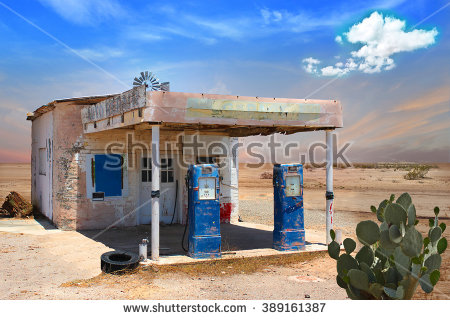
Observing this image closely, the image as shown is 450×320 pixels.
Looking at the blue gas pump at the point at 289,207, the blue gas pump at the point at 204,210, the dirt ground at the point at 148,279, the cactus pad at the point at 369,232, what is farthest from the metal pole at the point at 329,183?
the cactus pad at the point at 369,232

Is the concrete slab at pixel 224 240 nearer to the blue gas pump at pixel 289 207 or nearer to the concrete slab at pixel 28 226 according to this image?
the blue gas pump at pixel 289 207

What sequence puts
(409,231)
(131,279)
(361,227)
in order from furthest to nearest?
(131,279) → (361,227) → (409,231)

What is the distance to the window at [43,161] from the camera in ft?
47.5

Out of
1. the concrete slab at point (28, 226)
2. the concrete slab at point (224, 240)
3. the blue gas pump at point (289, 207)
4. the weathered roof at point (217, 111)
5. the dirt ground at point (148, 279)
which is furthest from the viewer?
the concrete slab at point (28, 226)

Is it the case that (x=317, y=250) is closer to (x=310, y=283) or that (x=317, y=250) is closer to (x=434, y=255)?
(x=310, y=283)

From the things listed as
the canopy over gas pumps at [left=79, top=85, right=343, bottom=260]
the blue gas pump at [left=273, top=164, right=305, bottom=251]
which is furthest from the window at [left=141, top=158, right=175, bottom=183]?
the blue gas pump at [left=273, top=164, right=305, bottom=251]

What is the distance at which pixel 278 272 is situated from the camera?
26.3ft

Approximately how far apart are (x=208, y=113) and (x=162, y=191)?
525cm

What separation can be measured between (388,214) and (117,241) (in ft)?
26.1

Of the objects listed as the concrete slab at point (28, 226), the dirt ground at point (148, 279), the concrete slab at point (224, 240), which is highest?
the concrete slab at point (28, 226)

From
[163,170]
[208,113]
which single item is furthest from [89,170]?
[208,113]

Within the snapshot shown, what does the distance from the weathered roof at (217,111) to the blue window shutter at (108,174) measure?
7.62 feet

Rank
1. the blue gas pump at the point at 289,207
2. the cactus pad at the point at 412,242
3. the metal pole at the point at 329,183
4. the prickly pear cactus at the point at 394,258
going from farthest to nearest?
the metal pole at the point at 329,183
the blue gas pump at the point at 289,207
the prickly pear cactus at the point at 394,258
the cactus pad at the point at 412,242

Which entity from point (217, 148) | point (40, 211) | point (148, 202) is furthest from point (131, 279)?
point (40, 211)
